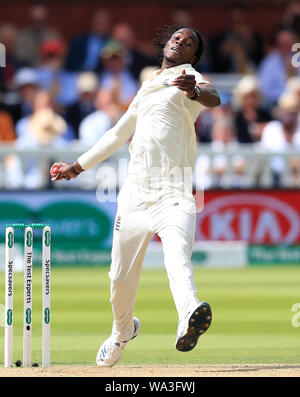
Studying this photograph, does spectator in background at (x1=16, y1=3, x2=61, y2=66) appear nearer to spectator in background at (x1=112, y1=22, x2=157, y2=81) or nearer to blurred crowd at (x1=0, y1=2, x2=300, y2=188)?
blurred crowd at (x1=0, y1=2, x2=300, y2=188)

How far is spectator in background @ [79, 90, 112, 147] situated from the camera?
1512 centimetres

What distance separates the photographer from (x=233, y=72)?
17938 mm

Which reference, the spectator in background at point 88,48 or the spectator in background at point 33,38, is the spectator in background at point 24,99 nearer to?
the spectator in background at point 33,38

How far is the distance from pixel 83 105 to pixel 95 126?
0.65 meters

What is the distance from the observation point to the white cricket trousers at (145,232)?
6.45 m

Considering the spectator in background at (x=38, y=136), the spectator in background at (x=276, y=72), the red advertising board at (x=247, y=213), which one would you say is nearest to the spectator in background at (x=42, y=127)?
the spectator in background at (x=38, y=136)

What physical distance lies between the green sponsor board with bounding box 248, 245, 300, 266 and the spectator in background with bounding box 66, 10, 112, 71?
4.26 m

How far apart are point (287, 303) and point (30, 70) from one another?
7297 millimetres

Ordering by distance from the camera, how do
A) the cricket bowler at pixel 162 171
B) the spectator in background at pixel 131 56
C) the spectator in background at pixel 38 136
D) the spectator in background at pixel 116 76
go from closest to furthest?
the cricket bowler at pixel 162 171 < the spectator in background at pixel 38 136 < the spectator in background at pixel 116 76 < the spectator in background at pixel 131 56

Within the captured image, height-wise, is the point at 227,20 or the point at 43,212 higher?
the point at 227,20

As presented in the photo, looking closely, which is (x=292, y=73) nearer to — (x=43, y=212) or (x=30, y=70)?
(x=30, y=70)

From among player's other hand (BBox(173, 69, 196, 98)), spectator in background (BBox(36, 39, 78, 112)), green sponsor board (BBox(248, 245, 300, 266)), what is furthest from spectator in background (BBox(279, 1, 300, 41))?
player's other hand (BBox(173, 69, 196, 98))

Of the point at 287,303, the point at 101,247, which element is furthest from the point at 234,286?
the point at 101,247

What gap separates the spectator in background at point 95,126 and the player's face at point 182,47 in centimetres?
835
